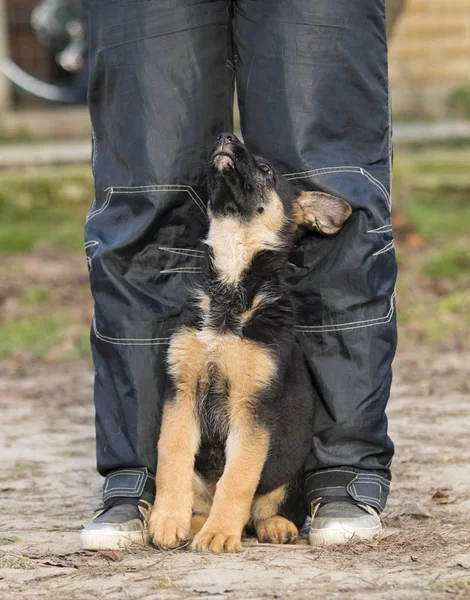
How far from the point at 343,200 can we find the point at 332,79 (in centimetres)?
42

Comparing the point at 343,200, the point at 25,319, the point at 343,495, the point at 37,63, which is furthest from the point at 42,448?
the point at 37,63

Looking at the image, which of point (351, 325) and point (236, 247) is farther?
point (236, 247)

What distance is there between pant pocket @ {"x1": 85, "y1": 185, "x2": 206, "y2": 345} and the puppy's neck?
0.14 meters

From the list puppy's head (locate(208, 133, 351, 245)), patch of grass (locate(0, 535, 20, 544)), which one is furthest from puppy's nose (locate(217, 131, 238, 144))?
patch of grass (locate(0, 535, 20, 544))

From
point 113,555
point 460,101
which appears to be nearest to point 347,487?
point 113,555

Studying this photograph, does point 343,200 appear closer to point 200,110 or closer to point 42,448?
point 200,110

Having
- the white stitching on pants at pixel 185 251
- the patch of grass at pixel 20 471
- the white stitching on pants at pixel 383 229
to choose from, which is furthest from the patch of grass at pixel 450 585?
the patch of grass at pixel 20 471

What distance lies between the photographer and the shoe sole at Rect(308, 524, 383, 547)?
3.41m

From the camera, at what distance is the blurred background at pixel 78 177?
7477mm

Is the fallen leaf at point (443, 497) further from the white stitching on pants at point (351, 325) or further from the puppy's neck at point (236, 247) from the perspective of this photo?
the puppy's neck at point (236, 247)

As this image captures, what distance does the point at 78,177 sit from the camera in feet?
34.1

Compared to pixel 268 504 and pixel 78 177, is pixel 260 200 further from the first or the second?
pixel 78 177

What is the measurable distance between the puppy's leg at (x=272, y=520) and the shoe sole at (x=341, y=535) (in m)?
0.13

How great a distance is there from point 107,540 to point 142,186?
1.21 meters
